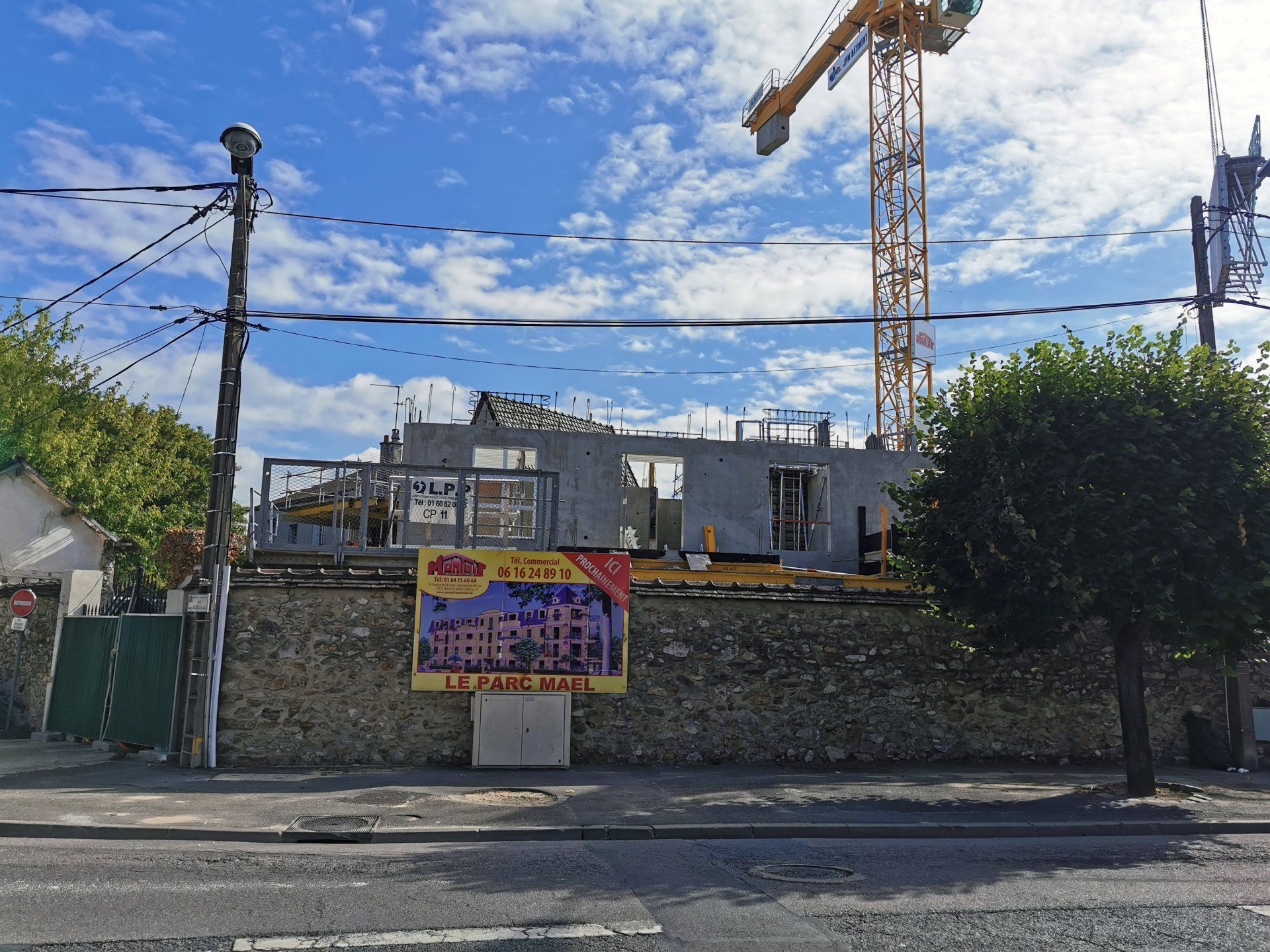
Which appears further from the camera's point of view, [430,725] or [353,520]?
[353,520]

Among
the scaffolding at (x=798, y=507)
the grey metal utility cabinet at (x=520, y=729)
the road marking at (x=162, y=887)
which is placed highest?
the scaffolding at (x=798, y=507)

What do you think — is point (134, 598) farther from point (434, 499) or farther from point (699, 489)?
point (699, 489)

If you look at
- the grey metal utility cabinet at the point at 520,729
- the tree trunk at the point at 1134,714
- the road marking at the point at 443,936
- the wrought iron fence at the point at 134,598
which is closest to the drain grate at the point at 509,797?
the grey metal utility cabinet at the point at 520,729

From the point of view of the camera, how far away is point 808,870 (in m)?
7.93

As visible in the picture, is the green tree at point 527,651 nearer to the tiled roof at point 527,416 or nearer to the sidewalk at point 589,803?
the sidewalk at point 589,803

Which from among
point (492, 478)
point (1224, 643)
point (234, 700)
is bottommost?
point (234, 700)

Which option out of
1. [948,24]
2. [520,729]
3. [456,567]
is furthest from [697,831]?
[948,24]

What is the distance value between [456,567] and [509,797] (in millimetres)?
3810

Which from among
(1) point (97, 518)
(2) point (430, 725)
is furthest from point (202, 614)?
(1) point (97, 518)

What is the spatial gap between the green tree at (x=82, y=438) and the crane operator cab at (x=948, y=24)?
129ft

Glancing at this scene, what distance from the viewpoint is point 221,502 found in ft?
42.4

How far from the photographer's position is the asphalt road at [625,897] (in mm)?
5777

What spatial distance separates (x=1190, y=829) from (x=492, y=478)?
34.5ft

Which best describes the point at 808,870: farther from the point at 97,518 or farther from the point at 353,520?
the point at 97,518
